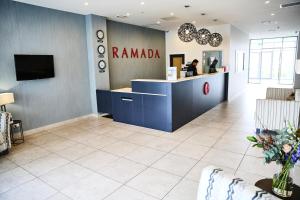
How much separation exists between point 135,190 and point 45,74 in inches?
168

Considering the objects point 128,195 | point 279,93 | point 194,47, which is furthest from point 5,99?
point 194,47

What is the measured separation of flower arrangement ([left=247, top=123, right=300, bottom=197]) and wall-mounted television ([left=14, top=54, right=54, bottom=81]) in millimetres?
5372

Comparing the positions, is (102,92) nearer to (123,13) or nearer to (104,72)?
(104,72)

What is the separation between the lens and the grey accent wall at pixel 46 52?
496 cm

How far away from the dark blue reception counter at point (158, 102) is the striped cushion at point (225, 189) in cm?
366

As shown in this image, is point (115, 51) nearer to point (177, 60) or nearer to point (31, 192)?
point (177, 60)

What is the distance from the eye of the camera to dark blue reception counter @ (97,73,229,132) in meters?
5.25

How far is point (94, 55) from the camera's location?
6.65 metres

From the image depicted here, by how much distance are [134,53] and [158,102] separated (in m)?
3.92

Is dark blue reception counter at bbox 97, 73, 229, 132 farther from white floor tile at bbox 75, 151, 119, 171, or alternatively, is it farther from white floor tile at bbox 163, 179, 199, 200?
white floor tile at bbox 163, 179, 199, 200

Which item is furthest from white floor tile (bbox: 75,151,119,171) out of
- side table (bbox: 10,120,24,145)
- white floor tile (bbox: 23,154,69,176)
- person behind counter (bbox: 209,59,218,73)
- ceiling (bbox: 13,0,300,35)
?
person behind counter (bbox: 209,59,218,73)

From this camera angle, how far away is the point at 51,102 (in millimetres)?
5883

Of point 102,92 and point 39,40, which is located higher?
point 39,40

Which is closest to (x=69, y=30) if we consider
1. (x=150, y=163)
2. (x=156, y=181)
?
(x=150, y=163)
